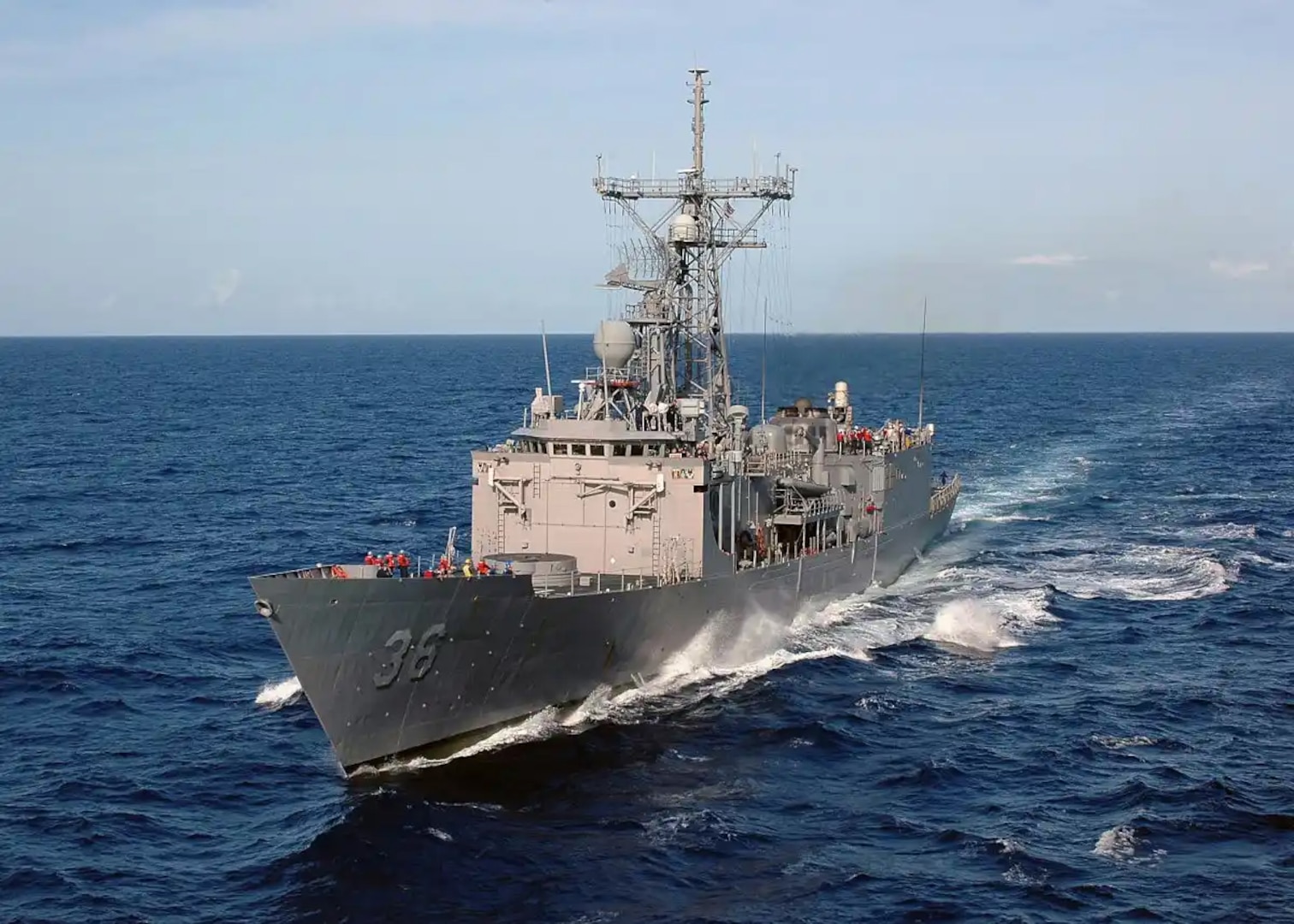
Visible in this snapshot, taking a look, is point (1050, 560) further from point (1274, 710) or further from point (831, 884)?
point (831, 884)

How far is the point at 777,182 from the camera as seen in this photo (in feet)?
125

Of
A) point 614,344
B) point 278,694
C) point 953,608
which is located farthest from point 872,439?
point 278,694

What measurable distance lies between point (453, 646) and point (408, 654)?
1.02 m

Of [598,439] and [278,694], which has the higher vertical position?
[598,439]

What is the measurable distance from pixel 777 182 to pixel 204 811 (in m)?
22.8

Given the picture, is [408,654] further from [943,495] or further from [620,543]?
[943,495]

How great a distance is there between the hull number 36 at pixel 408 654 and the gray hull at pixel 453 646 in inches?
0.9

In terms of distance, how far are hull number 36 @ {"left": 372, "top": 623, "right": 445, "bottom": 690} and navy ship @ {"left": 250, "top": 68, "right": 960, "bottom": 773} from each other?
0.04 m

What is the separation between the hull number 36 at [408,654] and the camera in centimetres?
2508

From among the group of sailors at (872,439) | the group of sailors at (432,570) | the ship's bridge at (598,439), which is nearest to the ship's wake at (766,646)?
the group of sailors at (432,570)

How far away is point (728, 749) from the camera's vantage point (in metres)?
27.8

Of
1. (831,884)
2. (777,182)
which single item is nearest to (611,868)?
(831,884)

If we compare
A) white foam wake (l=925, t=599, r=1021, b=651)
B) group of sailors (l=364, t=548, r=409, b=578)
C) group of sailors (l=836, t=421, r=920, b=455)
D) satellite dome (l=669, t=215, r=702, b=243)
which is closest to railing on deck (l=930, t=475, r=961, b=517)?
group of sailors (l=836, t=421, r=920, b=455)

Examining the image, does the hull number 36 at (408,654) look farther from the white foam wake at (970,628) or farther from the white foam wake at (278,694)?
the white foam wake at (970,628)
